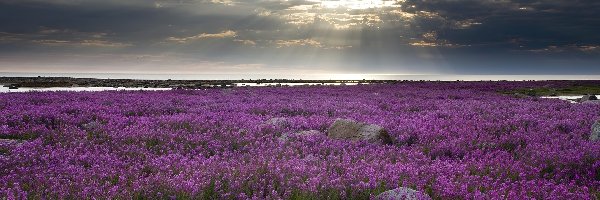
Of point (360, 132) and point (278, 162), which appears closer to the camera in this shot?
point (278, 162)

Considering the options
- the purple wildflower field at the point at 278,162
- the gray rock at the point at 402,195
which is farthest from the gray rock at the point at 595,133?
the gray rock at the point at 402,195

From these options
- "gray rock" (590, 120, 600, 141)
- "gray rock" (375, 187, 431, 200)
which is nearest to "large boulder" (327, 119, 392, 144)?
"gray rock" (375, 187, 431, 200)

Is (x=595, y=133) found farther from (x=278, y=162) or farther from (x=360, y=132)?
(x=278, y=162)

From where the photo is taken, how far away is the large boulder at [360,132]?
366 inches

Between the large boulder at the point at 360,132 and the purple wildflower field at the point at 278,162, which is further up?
the large boulder at the point at 360,132

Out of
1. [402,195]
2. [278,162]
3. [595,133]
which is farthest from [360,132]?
[595,133]

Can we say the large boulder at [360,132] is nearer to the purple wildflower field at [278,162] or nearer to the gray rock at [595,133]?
the purple wildflower field at [278,162]

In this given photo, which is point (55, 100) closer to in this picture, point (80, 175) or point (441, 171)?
point (80, 175)

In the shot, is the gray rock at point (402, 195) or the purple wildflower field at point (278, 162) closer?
the gray rock at point (402, 195)

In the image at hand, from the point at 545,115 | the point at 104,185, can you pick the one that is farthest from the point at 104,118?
the point at 545,115

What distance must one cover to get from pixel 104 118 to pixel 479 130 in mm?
10078

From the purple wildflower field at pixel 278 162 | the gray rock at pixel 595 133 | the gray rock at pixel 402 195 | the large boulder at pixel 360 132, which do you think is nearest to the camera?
the gray rock at pixel 402 195

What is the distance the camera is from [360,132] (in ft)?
31.1

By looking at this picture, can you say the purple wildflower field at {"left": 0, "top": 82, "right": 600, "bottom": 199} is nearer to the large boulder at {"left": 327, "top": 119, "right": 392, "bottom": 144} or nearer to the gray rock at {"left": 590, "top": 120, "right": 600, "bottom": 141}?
the large boulder at {"left": 327, "top": 119, "right": 392, "bottom": 144}
